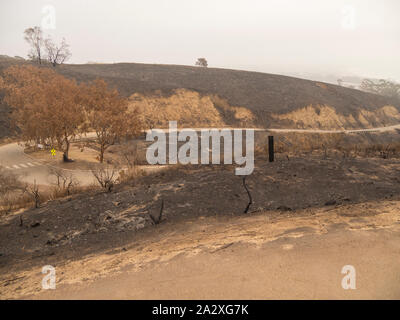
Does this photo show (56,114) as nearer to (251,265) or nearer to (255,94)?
(251,265)

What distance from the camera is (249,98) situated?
49.2 meters

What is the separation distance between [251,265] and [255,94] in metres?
48.8

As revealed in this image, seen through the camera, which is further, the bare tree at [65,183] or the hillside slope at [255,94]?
the hillside slope at [255,94]

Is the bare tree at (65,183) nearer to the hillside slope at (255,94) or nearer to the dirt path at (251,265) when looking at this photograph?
the dirt path at (251,265)

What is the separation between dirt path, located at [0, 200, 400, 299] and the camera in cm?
419

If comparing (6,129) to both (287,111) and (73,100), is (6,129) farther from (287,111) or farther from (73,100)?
(287,111)

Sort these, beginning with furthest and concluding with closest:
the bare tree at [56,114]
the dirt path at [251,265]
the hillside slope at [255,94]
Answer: the hillside slope at [255,94], the bare tree at [56,114], the dirt path at [251,265]

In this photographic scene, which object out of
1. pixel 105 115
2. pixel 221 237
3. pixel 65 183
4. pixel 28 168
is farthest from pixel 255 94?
pixel 221 237

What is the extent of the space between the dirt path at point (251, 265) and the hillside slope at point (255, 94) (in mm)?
37481

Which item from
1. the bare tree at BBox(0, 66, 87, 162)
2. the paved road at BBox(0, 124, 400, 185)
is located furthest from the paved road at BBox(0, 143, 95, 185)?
the bare tree at BBox(0, 66, 87, 162)

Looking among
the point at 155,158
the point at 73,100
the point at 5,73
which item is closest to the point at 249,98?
the point at 155,158

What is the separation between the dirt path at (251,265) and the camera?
13.8 ft

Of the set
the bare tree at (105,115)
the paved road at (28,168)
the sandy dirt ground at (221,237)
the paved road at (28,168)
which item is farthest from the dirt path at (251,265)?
the bare tree at (105,115)
